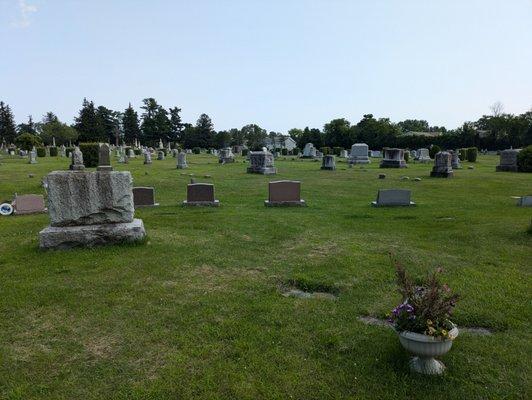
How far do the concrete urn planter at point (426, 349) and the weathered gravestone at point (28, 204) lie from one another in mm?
12632

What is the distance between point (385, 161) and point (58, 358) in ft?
104

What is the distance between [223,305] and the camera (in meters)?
5.49

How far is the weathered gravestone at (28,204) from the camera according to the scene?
12.8 m

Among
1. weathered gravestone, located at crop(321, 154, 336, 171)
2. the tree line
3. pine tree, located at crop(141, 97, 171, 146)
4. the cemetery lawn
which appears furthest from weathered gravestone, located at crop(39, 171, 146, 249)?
pine tree, located at crop(141, 97, 171, 146)

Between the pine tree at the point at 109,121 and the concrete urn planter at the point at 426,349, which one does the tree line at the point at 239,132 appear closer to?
the pine tree at the point at 109,121

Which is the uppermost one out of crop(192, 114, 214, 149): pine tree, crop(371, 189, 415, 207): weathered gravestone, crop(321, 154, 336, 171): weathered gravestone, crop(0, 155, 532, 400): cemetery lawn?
crop(192, 114, 214, 149): pine tree

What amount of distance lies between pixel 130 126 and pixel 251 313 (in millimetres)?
98713

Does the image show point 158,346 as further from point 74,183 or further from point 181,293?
point 74,183

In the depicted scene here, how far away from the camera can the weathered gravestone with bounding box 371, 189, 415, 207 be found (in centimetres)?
A: 1385

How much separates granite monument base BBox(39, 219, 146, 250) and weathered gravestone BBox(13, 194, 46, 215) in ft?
18.7

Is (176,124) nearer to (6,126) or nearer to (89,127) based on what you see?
(89,127)

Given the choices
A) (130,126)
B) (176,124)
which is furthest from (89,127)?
(176,124)

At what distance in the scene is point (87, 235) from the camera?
8047 mm

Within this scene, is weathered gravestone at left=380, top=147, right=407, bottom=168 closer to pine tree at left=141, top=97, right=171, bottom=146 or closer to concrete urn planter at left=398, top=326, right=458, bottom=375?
concrete urn planter at left=398, top=326, right=458, bottom=375
